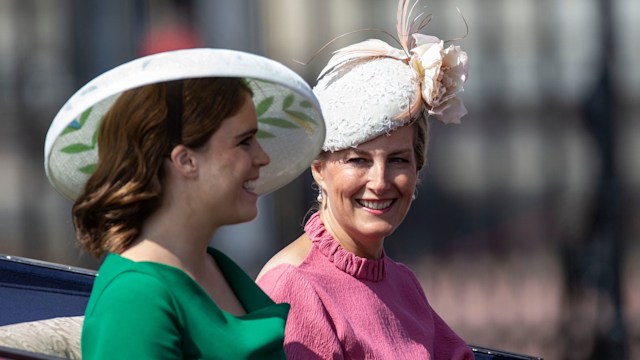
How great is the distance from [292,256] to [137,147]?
0.90 m

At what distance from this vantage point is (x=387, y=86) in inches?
115

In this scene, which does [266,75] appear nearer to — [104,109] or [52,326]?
[104,109]

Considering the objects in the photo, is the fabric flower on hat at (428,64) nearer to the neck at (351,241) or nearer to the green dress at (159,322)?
the neck at (351,241)

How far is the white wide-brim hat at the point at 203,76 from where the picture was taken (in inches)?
80.9

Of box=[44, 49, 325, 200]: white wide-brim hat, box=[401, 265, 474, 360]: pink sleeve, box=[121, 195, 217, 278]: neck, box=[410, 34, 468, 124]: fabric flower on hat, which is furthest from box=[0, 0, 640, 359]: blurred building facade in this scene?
box=[121, 195, 217, 278]: neck

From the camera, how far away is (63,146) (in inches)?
84.6

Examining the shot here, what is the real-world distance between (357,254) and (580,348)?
315 cm

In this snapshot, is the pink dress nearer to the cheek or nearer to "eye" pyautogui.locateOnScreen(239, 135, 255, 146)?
the cheek

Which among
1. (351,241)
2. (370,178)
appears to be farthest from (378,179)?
(351,241)

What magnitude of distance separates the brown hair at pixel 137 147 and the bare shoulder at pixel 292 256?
0.79 m

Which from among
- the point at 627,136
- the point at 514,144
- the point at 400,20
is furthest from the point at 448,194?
the point at 400,20

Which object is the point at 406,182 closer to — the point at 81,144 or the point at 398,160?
the point at 398,160

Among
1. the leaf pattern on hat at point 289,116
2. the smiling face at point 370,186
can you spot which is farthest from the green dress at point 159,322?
the smiling face at point 370,186

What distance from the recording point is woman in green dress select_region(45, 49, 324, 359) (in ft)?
6.64
